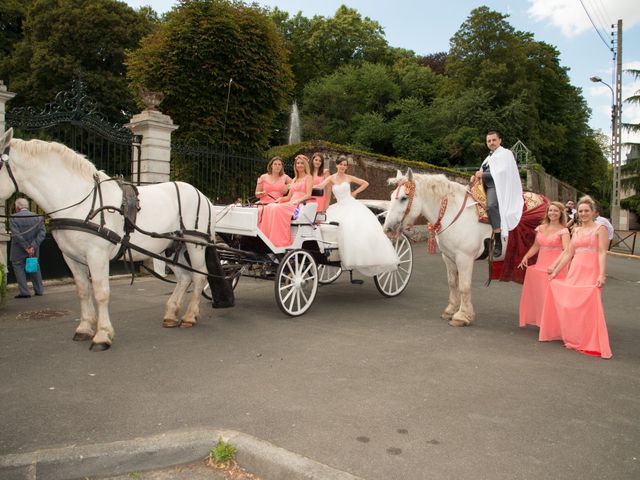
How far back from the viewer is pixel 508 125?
33281mm

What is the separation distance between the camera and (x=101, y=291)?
5344 millimetres

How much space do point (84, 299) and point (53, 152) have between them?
159 centimetres

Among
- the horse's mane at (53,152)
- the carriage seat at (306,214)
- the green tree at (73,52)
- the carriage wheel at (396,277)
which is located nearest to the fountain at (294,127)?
the green tree at (73,52)

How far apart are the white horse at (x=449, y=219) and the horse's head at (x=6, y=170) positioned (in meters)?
4.24

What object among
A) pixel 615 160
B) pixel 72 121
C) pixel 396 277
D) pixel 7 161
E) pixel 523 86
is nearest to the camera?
pixel 7 161

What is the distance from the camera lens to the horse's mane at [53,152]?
5125 millimetres

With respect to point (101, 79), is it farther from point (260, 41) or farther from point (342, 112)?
point (342, 112)

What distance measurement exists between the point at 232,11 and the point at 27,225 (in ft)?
33.9

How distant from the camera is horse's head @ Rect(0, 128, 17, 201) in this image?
195 inches

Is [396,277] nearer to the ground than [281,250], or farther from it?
nearer to the ground

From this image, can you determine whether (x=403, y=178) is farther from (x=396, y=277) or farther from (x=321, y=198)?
(x=396, y=277)

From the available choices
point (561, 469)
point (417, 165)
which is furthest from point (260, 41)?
point (561, 469)

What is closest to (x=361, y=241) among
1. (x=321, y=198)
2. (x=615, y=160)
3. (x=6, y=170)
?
(x=321, y=198)

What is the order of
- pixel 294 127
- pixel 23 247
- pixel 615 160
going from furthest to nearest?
pixel 294 127 → pixel 615 160 → pixel 23 247
